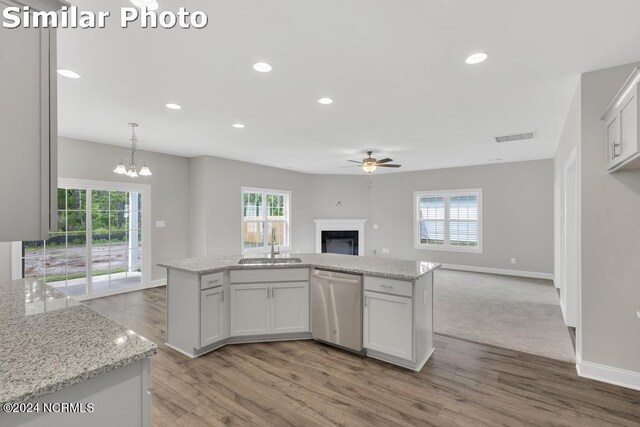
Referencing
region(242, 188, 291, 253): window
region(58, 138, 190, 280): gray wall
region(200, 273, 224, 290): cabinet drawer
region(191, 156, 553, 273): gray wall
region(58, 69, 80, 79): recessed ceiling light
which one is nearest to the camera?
region(58, 69, 80, 79): recessed ceiling light

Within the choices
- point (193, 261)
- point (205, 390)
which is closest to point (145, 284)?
point (193, 261)

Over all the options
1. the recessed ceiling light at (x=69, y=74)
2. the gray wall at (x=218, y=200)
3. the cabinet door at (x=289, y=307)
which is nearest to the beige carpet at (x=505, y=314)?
the cabinet door at (x=289, y=307)

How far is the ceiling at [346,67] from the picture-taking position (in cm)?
188

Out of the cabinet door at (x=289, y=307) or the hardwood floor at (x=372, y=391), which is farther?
the cabinet door at (x=289, y=307)

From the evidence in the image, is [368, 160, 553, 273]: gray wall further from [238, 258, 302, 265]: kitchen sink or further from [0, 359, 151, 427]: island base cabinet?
[0, 359, 151, 427]: island base cabinet

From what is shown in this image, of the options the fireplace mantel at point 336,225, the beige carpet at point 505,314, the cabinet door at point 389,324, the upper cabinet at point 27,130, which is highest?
the upper cabinet at point 27,130

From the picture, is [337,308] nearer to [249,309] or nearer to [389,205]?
[249,309]

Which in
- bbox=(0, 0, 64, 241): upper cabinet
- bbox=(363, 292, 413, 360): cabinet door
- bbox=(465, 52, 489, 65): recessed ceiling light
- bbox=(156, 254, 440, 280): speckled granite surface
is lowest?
bbox=(363, 292, 413, 360): cabinet door

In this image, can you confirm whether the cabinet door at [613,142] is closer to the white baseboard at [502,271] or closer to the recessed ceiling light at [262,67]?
the recessed ceiling light at [262,67]

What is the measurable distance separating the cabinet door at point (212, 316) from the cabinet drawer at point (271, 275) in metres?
0.21

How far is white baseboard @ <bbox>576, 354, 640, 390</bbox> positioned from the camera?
2463 millimetres

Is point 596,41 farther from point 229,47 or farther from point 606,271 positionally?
point 229,47

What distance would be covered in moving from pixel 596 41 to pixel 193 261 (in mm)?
4045

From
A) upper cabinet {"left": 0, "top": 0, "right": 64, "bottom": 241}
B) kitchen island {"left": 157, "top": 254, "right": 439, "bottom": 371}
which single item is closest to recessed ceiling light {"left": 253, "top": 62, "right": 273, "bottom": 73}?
upper cabinet {"left": 0, "top": 0, "right": 64, "bottom": 241}
